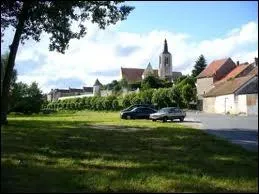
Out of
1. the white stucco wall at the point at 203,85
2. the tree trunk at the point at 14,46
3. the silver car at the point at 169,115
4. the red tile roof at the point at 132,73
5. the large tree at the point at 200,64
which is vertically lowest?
the silver car at the point at 169,115

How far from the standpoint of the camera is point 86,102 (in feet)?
350

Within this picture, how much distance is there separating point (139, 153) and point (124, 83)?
10881 cm

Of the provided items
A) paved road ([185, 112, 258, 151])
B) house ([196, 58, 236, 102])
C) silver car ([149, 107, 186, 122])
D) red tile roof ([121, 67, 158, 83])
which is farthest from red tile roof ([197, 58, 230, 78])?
paved road ([185, 112, 258, 151])

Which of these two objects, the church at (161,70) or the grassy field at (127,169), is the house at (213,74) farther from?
the grassy field at (127,169)

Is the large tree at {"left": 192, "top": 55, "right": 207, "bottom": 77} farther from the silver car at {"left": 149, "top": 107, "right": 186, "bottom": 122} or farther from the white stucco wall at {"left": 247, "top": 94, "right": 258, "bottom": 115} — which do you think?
the white stucco wall at {"left": 247, "top": 94, "right": 258, "bottom": 115}

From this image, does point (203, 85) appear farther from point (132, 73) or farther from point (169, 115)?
point (132, 73)

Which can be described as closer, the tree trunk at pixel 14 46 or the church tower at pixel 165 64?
the tree trunk at pixel 14 46

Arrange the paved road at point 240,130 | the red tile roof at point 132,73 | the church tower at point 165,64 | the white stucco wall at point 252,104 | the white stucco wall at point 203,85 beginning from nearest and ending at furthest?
the white stucco wall at point 252,104 → the paved road at point 240,130 → the white stucco wall at point 203,85 → the red tile roof at point 132,73 → the church tower at point 165,64

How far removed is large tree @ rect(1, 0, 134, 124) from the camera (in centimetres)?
2645

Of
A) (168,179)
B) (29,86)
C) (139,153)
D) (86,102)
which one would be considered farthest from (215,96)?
(168,179)

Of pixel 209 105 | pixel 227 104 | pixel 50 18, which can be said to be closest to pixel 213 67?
pixel 209 105

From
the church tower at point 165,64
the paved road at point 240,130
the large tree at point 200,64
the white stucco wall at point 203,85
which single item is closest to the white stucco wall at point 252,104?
the paved road at point 240,130

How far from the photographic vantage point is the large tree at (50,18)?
86.8ft

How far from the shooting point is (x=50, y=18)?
28.2 m
